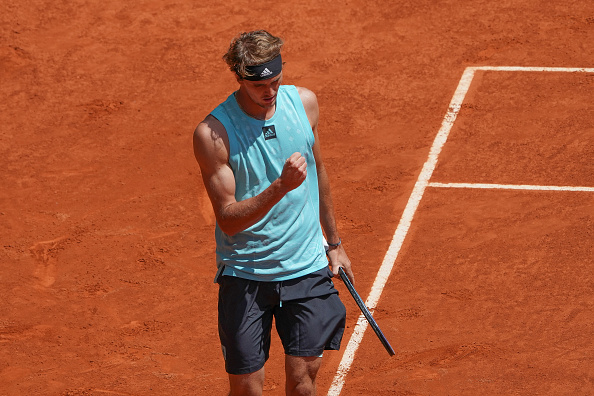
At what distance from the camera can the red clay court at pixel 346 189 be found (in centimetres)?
677

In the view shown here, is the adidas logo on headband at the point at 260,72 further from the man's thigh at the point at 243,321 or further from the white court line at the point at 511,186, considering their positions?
the white court line at the point at 511,186

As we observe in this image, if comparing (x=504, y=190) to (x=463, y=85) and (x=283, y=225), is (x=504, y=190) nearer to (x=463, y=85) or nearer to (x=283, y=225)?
(x=463, y=85)

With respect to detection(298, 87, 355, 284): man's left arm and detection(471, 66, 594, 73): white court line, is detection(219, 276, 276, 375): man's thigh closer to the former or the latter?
detection(298, 87, 355, 284): man's left arm

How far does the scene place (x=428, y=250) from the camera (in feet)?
26.1

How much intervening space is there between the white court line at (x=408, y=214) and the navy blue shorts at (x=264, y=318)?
144cm

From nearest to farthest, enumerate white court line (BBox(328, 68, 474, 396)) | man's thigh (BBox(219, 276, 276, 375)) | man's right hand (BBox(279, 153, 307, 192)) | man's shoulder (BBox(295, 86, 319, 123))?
man's right hand (BBox(279, 153, 307, 192))
man's thigh (BBox(219, 276, 276, 375))
man's shoulder (BBox(295, 86, 319, 123))
white court line (BBox(328, 68, 474, 396))

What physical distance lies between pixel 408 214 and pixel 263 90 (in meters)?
4.01

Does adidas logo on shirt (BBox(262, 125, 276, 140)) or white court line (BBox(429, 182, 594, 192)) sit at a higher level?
adidas logo on shirt (BBox(262, 125, 276, 140))

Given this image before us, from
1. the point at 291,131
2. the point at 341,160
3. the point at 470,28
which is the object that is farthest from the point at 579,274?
the point at 470,28

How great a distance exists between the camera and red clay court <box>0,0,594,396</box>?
267 inches

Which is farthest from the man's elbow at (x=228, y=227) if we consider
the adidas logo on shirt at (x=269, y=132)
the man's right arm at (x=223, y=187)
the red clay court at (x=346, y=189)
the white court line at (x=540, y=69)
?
the white court line at (x=540, y=69)

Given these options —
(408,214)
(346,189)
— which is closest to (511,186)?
(408,214)

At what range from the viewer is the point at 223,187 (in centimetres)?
481

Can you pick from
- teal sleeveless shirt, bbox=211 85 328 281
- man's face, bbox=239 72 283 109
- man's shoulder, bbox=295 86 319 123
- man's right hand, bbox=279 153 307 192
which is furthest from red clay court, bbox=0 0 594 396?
man's face, bbox=239 72 283 109
